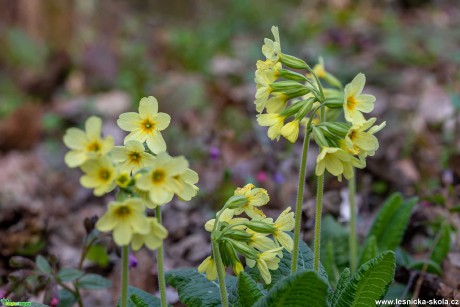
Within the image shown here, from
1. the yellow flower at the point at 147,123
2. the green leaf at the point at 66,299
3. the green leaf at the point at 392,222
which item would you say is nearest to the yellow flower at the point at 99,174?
the yellow flower at the point at 147,123

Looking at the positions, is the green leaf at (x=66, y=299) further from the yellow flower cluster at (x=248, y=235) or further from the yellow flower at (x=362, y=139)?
the yellow flower at (x=362, y=139)

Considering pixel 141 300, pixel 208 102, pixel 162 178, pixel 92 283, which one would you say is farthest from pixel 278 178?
pixel 208 102

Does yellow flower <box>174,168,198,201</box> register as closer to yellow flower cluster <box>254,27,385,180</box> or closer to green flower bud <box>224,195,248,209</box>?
green flower bud <box>224,195,248,209</box>

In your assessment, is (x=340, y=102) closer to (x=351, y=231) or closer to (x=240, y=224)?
(x=240, y=224)

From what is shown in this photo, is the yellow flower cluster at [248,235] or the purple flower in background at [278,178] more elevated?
the yellow flower cluster at [248,235]

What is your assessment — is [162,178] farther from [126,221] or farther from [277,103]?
[277,103]
